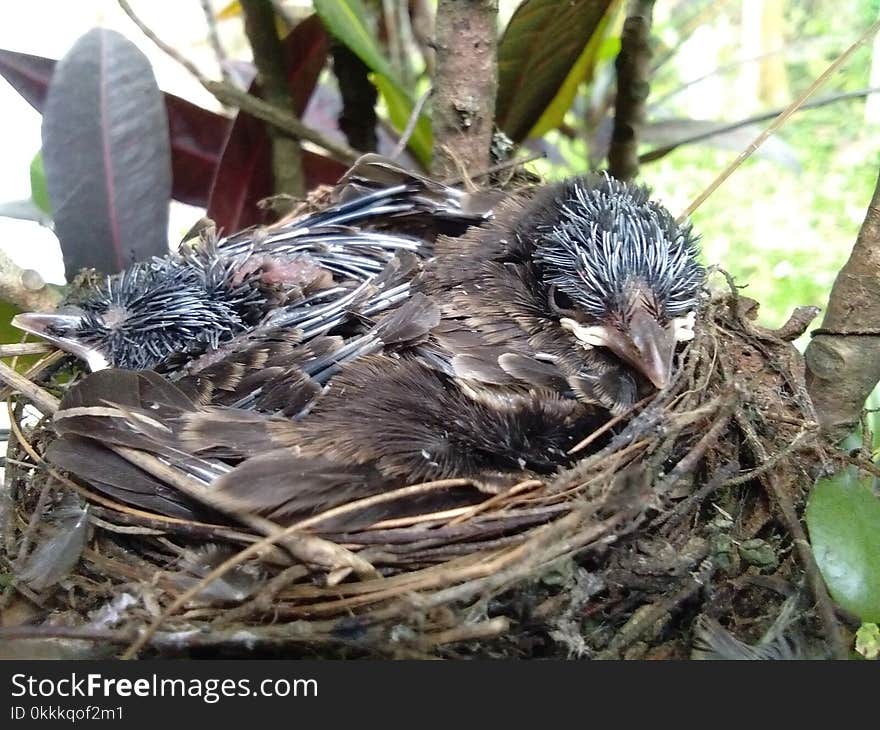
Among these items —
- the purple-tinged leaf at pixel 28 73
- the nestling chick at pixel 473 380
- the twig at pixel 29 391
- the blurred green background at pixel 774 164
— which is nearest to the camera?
the nestling chick at pixel 473 380

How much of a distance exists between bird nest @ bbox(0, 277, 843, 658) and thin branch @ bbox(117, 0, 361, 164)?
539mm

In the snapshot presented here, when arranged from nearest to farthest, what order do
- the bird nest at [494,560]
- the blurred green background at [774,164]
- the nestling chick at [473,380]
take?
the bird nest at [494,560] → the nestling chick at [473,380] → the blurred green background at [774,164]

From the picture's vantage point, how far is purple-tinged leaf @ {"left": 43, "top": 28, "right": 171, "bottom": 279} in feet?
3.06

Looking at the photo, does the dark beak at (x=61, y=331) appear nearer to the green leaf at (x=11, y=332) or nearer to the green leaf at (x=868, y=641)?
the green leaf at (x=11, y=332)

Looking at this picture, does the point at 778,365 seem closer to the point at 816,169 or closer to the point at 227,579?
the point at 227,579

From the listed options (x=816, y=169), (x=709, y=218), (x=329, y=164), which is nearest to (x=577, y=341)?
(x=329, y=164)

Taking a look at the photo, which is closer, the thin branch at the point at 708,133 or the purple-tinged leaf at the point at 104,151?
the purple-tinged leaf at the point at 104,151

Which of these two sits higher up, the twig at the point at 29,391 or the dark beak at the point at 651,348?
the twig at the point at 29,391

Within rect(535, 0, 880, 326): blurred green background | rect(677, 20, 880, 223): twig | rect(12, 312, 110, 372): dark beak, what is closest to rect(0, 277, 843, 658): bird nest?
rect(12, 312, 110, 372): dark beak

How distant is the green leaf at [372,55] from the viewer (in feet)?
2.94

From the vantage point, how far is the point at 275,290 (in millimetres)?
860

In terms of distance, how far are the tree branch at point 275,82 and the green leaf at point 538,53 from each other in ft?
1.08

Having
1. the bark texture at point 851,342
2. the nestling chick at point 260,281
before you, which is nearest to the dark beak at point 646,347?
the bark texture at point 851,342

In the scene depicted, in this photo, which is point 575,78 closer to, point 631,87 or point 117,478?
point 631,87
